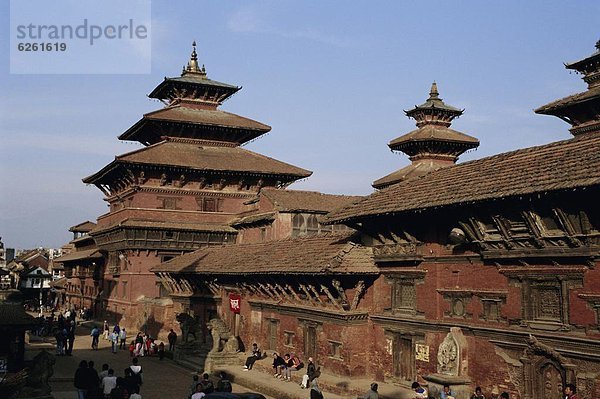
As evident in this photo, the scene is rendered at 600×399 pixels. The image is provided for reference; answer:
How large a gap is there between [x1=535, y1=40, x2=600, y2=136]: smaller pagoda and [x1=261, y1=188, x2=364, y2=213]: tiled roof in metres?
12.8

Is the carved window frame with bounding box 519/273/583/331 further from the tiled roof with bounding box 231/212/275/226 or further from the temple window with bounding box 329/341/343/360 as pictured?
the tiled roof with bounding box 231/212/275/226

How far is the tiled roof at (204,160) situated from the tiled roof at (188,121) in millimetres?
1794

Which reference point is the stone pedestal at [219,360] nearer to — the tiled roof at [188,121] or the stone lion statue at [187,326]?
the stone lion statue at [187,326]

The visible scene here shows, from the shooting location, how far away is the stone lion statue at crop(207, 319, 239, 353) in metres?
28.2

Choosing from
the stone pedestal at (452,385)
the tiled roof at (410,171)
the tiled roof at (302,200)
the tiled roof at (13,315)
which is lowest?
the stone pedestal at (452,385)

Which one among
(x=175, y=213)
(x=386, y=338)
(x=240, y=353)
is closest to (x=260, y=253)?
(x=240, y=353)

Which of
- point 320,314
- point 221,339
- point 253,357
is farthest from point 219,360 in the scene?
point 320,314

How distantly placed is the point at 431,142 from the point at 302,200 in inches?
772

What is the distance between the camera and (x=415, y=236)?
21.1 metres

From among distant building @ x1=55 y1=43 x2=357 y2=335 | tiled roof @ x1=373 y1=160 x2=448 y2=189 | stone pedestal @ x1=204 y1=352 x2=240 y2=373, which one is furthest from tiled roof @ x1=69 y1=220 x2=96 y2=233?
stone pedestal @ x1=204 y1=352 x2=240 y2=373

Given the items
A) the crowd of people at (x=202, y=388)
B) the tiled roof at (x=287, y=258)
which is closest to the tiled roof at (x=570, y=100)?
the tiled roof at (x=287, y=258)

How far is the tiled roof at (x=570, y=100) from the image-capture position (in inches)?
1393

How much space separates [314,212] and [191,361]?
35.6ft

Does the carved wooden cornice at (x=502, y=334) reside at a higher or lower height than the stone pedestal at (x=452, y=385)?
higher
